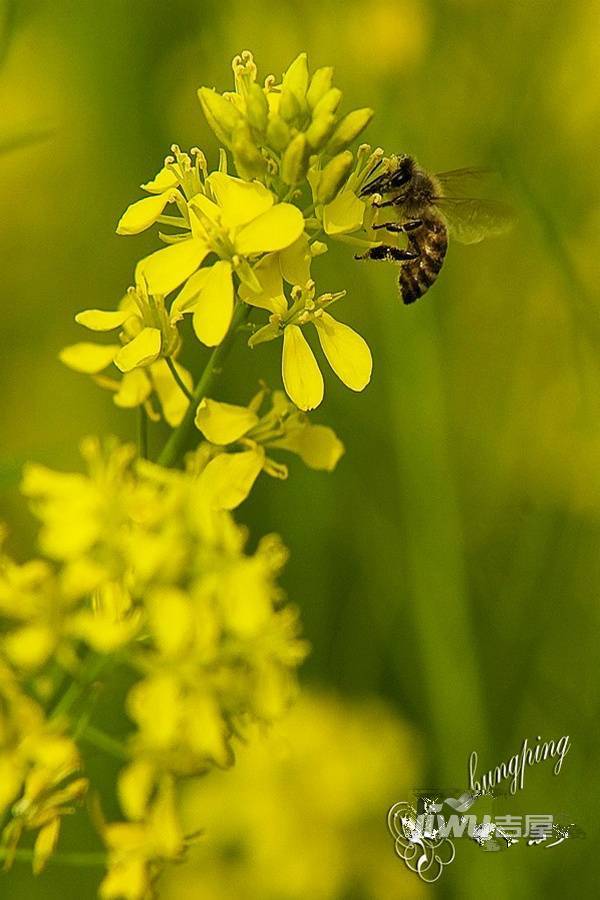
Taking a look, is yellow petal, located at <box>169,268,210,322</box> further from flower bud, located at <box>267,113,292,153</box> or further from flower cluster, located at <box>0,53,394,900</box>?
flower bud, located at <box>267,113,292,153</box>

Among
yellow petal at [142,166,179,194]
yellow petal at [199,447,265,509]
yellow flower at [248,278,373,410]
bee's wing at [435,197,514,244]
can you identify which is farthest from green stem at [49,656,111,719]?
bee's wing at [435,197,514,244]

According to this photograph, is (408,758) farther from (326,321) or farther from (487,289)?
(326,321)

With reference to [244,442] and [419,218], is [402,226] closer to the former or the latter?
[419,218]

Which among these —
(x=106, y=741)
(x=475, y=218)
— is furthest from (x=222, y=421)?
(x=475, y=218)

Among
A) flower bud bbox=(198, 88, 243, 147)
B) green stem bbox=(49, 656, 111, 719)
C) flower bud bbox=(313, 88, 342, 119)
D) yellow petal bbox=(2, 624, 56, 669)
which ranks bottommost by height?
green stem bbox=(49, 656, 111, 719)

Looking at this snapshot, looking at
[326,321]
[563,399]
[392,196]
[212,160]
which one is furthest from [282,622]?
[212,160]

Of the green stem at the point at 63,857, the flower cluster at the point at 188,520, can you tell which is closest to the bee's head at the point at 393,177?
the flower cluster at the point at 188,520
